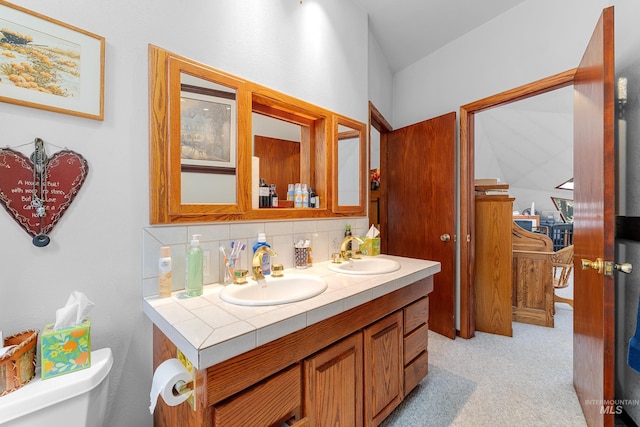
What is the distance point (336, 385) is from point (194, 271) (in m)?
0.74

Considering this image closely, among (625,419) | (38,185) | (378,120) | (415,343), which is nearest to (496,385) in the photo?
(625,419)

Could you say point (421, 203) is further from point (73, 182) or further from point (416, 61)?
point (73, 182)

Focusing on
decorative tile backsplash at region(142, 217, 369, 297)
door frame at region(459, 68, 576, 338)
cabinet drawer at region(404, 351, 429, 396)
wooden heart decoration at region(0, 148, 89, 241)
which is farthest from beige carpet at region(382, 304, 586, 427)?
wooden heart decoration at region(0, 148, 89, 241)

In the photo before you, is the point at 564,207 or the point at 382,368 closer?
the point at 382,368

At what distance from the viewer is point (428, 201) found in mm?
2562

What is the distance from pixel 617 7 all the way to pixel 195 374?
2.73 m

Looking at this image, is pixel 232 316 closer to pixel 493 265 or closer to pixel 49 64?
pixel 49 64

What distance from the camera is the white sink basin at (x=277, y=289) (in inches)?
44.3

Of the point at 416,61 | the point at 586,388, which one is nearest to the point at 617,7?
the point at 416,61

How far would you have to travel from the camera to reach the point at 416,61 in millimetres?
2824

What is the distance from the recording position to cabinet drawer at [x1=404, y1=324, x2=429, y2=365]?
153 cm

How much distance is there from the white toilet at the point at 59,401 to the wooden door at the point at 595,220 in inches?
75.8

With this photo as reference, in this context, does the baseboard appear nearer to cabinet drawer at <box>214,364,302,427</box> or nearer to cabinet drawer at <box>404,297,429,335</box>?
cabinet drawer at <box>404,297,429,335</box>

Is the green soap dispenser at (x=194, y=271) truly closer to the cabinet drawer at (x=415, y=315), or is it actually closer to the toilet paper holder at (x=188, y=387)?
the toilet paper holder at (x=188, y=387)
